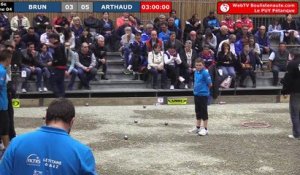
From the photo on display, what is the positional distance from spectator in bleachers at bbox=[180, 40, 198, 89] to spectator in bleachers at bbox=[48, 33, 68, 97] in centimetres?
383

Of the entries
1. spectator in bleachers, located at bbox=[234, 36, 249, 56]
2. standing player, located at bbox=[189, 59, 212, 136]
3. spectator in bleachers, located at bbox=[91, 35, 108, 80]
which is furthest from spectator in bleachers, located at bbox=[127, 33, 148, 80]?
standing player, located at bbox=[189, 59, 212, 136]

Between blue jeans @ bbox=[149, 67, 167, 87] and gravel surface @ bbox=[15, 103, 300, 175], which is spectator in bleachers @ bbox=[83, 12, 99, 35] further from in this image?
gravel surface @ bbox=[15, 103, 300, 175]

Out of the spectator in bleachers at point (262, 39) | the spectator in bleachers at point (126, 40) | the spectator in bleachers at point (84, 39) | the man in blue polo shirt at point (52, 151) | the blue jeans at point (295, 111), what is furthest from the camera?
the spectator in bleachers at point (262, 39)

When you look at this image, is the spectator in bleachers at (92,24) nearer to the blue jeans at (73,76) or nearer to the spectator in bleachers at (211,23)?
the blue jeans at (73,76)

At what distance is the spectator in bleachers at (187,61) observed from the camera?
16984 millimetres

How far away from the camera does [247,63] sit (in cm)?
1769

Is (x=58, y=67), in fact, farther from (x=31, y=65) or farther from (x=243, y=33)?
(x=243, y=33)

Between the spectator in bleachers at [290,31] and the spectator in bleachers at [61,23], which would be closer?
the spectator in bleachers at [61,23]

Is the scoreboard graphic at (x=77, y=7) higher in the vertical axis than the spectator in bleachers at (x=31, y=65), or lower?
higher

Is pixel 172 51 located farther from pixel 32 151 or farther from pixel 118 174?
pixel 32 151

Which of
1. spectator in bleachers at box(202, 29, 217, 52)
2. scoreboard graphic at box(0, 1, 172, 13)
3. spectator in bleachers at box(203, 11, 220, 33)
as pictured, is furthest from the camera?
spectator in bleachers at box(203, 11, 220, 33)

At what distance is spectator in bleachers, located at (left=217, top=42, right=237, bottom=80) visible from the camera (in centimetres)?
1715

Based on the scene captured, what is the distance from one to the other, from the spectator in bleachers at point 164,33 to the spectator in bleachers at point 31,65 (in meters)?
4.21

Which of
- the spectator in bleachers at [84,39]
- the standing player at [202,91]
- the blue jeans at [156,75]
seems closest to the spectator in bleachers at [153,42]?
the blue jeans at [156,75]
